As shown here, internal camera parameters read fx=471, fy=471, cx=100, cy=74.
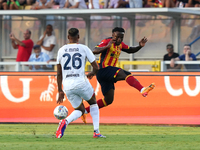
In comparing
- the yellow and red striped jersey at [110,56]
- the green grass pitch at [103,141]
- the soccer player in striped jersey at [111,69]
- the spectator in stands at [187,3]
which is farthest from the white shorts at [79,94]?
the spectator in stands at [187,3]

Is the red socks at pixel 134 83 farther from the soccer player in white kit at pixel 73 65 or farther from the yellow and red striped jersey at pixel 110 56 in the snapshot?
the soccer player in white kit at pixel 73 65

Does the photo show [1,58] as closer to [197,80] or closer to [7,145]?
[197,80]

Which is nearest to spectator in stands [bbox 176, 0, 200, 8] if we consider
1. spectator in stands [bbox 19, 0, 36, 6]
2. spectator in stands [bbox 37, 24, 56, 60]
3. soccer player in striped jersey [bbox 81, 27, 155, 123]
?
spectator in stands [bbox 37, 24, 56, 60]

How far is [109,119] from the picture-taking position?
37.8 ft

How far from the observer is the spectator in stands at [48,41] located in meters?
16.2

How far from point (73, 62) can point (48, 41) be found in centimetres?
873

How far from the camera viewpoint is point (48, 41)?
53.6ft

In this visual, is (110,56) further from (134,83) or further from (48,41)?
(48,41)

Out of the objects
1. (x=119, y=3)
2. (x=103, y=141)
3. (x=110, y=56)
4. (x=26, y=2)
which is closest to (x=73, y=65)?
(x=103, y=141)

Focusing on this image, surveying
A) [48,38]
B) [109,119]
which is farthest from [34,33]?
[109,119]

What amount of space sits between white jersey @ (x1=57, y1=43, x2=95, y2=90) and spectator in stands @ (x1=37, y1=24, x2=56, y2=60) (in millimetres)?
8494

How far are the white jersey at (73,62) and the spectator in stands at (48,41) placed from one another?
334 inches

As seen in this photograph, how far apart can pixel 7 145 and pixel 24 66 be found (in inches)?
302

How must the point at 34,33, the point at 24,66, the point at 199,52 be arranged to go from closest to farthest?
1. the point at 24,66
2. the point at 199,52
3. the point at 34,33
